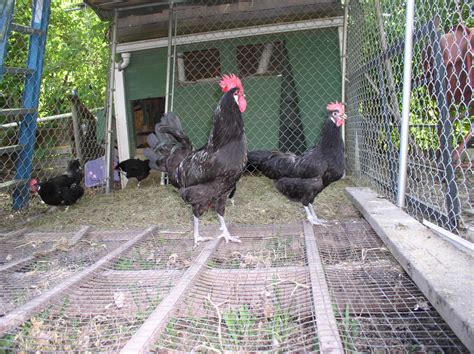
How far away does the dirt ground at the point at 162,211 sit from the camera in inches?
143

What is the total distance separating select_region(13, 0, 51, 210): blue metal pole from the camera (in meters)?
4.23

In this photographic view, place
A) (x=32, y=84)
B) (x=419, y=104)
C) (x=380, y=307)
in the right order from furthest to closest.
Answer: (x=32, y=84) → (x=419, y=104) → (x=380, y=307)

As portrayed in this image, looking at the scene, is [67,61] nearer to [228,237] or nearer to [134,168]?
[134,168]

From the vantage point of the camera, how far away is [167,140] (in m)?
3.68

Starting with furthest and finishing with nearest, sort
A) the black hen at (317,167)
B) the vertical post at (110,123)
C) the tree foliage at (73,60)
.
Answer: the tree foliage at (73,60), the vertical post at (110,123), the black hen at (317,167)

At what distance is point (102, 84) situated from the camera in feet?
25.1

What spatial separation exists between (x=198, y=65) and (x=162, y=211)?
3382mm

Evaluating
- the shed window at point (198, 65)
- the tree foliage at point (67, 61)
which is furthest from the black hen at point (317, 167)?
the tree foliage at point (67, 61)

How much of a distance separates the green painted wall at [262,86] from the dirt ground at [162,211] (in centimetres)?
145

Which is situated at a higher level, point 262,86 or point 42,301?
point 262,86

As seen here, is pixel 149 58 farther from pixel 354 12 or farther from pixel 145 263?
pixel 145 263

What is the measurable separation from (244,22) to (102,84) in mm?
3433

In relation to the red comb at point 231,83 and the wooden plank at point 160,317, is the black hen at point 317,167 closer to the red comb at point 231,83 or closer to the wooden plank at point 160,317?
the red comb at point 231,83

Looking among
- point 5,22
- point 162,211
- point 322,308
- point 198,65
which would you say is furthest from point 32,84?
point 322,308
